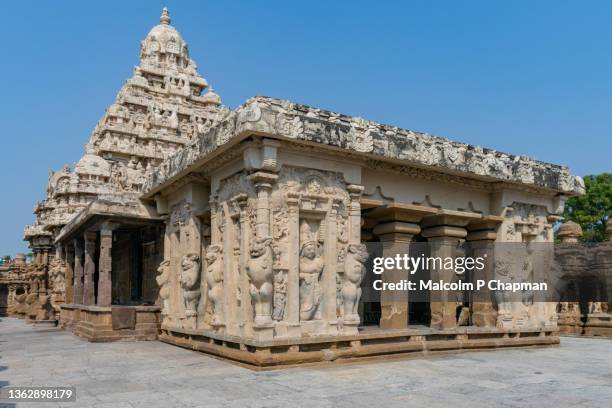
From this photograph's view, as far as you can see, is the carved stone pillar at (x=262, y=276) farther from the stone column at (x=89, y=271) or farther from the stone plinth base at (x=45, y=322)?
the stone plinth base at (x=45, y=322)

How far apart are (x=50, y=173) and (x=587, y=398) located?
30398 millimetres

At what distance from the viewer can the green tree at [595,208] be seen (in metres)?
40.8

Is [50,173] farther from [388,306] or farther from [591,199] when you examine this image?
[591,199]

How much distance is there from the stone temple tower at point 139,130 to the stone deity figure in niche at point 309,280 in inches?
621

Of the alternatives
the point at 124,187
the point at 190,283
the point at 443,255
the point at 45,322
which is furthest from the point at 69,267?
the point at 443,255

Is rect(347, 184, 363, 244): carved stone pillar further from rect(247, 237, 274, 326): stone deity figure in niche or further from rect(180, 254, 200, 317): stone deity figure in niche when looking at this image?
rect(180, 254, 200, 317): stone deity figure in niche

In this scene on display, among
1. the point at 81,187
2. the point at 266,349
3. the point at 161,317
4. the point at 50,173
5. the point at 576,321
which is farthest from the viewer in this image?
the point at 50,173

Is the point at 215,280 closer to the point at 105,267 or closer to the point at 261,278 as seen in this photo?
the point at 261,278

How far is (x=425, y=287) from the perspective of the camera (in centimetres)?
1576

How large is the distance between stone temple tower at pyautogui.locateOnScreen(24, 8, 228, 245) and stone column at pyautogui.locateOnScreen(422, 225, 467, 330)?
1521 cm

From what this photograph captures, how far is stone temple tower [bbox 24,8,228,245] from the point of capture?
78.2ft

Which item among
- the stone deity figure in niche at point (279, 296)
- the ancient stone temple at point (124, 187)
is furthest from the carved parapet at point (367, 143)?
the ancient stone temple at point (124, 187)

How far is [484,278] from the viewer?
13.3m

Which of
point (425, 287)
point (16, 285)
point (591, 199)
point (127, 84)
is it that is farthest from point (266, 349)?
point (591, 199)
